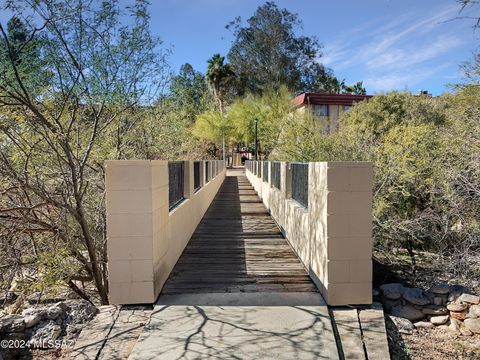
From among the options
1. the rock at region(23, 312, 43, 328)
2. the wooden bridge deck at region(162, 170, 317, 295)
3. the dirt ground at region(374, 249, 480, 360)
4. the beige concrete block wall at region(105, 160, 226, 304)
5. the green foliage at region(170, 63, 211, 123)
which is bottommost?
the dirt ground at region(374, 249, 480, 360)

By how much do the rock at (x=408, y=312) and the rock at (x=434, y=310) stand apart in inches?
2.3

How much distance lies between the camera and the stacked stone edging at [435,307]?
12.9ft

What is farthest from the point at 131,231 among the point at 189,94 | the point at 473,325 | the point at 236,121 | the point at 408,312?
the point at 236,121

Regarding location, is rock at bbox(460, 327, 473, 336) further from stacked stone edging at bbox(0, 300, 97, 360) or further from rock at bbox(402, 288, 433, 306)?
stacked stone edging at bbox(0, 300, 97, 360)

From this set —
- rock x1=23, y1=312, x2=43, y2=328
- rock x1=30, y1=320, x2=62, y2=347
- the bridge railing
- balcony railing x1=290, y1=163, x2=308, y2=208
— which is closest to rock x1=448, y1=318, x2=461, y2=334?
the bridge railing

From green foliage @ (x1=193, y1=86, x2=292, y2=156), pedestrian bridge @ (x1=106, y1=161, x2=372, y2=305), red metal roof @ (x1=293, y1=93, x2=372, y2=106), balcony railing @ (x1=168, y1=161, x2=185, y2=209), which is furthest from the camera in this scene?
green foliage @ (x1=193, y1=86, x2=292, y2=156)

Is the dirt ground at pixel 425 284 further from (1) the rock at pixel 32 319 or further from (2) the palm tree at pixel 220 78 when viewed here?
(2) the palm tree at pixel 220 78

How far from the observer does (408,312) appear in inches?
163

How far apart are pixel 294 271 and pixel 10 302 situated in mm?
5062

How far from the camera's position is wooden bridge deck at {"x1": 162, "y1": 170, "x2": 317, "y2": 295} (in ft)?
14.2

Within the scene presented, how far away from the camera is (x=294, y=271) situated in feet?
16.0

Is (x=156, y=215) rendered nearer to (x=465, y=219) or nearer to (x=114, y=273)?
(x=114, y=273)

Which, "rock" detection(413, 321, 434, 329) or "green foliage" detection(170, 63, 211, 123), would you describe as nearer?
"rock" detection(413, 321, 434, 329)

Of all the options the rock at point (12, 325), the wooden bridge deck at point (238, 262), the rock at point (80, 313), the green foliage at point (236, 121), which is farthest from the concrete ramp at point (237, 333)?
the green foliage at point (236, 121)
